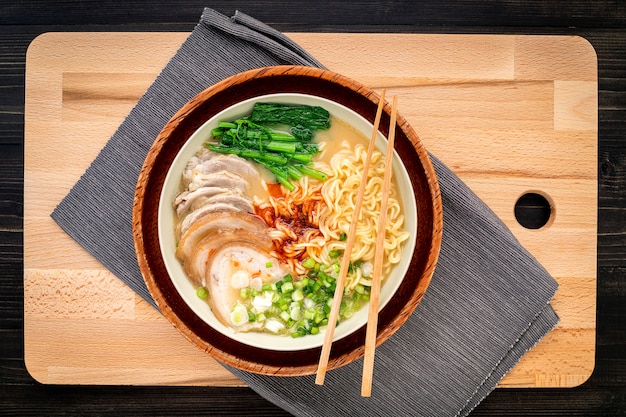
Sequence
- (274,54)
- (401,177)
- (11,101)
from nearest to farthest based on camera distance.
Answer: (401,177) < (274,54) < (11,101)

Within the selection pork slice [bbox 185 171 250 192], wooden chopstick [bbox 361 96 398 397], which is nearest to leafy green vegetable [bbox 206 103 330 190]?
pork slice [bbox 185 171 250 192]

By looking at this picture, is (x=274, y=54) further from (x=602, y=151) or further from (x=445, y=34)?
(x=602, y=151)

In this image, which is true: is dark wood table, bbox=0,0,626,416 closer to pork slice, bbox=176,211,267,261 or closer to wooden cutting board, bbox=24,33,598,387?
wooden cutting board, bbox=24,33,598,387

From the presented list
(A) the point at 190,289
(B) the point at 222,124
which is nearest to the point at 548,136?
(B) the point at 222,124

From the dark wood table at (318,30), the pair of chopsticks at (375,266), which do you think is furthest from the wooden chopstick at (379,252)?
the dark wood table at (318,30)

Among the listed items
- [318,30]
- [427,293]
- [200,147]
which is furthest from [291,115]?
[427,293]
